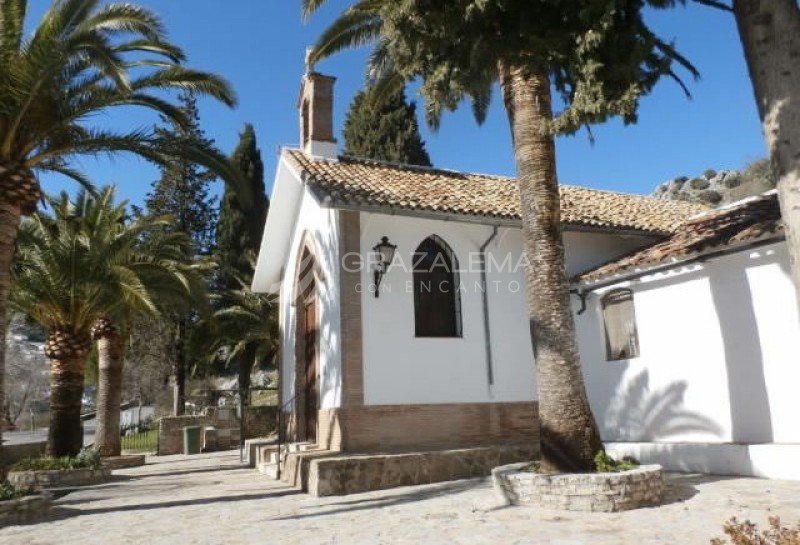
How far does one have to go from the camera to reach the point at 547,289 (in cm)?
826

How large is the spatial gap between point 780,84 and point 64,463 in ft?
46.6

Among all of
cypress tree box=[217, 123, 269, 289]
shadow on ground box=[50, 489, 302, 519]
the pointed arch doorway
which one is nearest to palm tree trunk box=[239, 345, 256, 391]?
cypress tree box=[217, 123, 269, 289]

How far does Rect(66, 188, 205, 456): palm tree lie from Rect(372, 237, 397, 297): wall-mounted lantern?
17.4ft

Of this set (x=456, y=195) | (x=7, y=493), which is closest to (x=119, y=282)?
(x=7, y=493)

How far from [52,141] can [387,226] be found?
18.6ft

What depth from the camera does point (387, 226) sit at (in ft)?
37.9

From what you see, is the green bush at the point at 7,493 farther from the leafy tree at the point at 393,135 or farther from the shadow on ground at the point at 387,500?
the leafy tree at the point at 393,135

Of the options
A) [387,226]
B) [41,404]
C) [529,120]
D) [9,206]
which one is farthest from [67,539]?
[41,404]

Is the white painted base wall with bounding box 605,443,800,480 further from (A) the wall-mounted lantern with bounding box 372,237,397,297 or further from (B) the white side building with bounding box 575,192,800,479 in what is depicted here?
(A) the wall-mounted lantern with bounding box 372,237,397,297

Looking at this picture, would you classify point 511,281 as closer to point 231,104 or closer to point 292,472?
point 292,472

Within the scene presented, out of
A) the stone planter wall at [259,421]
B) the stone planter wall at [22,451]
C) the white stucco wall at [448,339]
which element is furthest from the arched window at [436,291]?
the stone planter wall at [22,451]

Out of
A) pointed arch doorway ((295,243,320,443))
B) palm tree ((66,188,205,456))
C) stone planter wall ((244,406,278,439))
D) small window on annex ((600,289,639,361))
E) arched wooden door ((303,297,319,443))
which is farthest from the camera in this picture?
stone planter wall ((244,406,278,439))

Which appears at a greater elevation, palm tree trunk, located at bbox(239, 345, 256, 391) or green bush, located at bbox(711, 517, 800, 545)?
palm tree trunk, located at bbox(239, 345, 256, 391)

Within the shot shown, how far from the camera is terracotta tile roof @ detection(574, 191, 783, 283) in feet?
29.7
